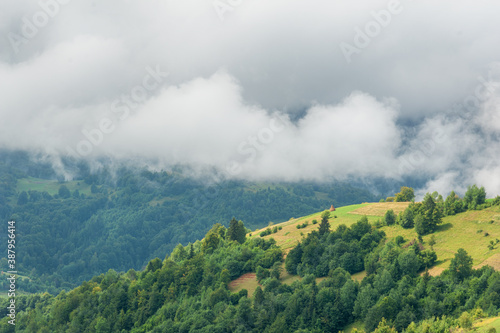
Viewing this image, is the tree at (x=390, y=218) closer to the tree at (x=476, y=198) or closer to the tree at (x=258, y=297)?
the tree at (x=476, y=198)

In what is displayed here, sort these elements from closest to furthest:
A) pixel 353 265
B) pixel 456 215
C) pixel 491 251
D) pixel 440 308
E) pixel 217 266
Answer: pixel 440 308, pixel 491 251, pixel 353 265, pixel 456 215, pixel 217 266

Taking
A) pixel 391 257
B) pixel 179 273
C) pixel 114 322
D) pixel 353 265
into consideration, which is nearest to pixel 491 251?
pixel 391 257

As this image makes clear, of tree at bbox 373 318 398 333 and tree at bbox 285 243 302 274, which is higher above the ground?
tree at bbox 285 243 302 274

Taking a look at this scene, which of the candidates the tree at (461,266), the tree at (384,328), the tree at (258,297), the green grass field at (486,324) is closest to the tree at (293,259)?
the tree at (258,297)

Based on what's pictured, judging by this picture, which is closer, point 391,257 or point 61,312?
point 391,257

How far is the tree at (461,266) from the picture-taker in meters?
129

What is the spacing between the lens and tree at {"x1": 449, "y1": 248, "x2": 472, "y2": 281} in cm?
12875

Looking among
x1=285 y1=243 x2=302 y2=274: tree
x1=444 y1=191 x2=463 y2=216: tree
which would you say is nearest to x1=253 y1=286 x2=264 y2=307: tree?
x1=285 y1=243 x2=302 y2=274: tree

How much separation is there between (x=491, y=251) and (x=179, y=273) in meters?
106

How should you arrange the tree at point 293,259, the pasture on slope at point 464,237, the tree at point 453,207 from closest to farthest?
the pasture on slope at point 464,237 < the tree at point 453,207 < the tree at point 293,259

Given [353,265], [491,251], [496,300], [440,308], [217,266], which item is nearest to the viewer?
[496,300]

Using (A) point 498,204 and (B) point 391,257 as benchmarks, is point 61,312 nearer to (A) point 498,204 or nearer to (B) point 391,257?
(B) point 391,257

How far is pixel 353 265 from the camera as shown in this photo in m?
160

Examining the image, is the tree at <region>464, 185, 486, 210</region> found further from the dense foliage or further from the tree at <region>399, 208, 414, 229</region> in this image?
the dense foliage
